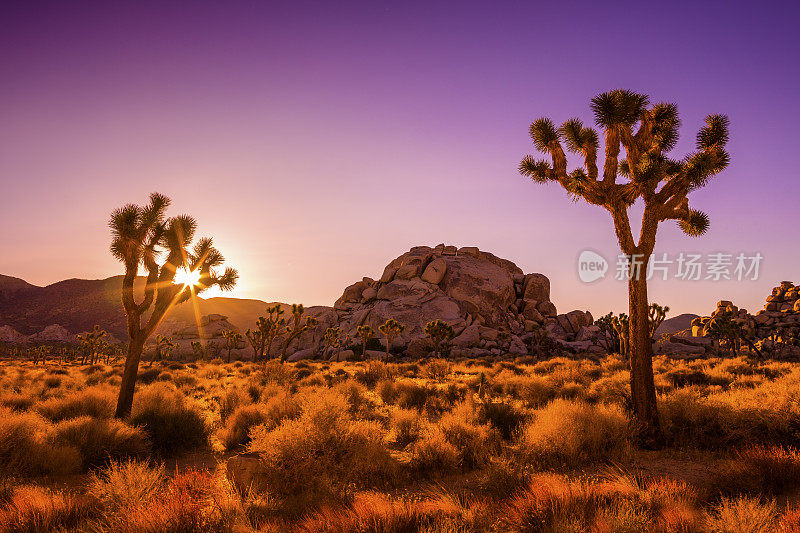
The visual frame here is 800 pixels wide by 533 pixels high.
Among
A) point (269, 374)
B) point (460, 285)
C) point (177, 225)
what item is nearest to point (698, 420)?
point (177, 225)

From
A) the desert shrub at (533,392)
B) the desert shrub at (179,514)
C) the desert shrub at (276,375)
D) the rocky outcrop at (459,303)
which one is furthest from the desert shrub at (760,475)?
the rocky outcrop at (459,303)

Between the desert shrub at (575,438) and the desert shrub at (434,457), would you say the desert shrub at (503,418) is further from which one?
the desert shrub at (434,457)

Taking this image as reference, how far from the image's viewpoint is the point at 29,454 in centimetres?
773

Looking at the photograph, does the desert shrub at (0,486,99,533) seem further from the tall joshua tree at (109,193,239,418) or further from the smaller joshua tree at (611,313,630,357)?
the smaller joshua tree at (611,313,630,357)

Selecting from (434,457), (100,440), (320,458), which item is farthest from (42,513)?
(434,457)

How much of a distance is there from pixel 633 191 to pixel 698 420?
17.7ft

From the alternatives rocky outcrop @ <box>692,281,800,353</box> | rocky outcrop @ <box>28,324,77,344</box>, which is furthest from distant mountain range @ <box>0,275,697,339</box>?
rocky outcrop @ <box>692,281,800,353</box>

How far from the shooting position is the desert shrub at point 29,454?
7.54m

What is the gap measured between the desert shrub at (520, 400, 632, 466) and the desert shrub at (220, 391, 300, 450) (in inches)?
212

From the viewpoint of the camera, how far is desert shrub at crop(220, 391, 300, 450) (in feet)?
33.7

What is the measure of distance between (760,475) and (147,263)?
1582 centimetres

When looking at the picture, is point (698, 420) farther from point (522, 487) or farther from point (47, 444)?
point (47, 444)

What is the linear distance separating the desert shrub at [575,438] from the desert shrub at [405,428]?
232cm

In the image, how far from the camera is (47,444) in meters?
8.30
